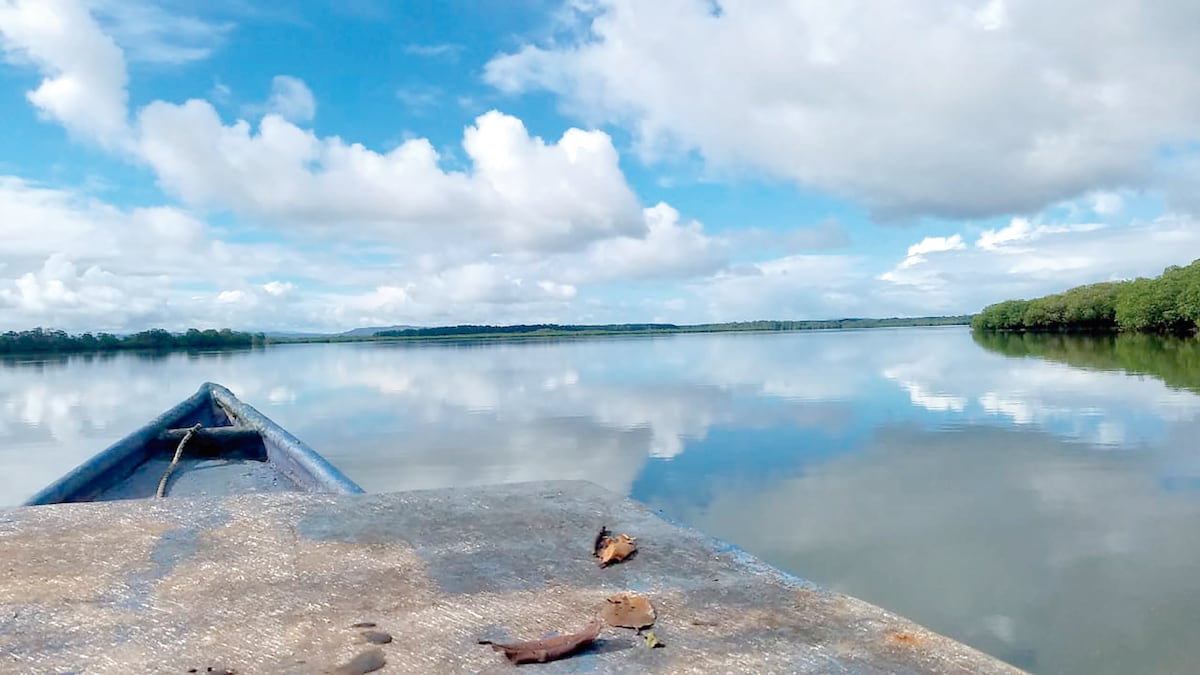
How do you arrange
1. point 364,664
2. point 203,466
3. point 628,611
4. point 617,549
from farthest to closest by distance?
point 203,466 → point 617,549 → point 628,611 → point 364,664

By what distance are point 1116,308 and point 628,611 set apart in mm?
82488

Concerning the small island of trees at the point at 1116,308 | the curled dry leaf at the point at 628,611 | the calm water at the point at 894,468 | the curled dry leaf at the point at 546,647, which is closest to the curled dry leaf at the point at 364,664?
the curled dry leaf at the point at 546,647

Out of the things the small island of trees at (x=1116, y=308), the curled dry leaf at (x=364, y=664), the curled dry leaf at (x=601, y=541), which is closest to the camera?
the curled dry leaf at (x=364, y=664)

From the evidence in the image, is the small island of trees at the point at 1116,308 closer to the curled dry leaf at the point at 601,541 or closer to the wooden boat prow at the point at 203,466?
the wooden boat prow at the point at 203,466

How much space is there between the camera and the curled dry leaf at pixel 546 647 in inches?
65.2

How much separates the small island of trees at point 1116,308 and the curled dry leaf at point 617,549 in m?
65.3

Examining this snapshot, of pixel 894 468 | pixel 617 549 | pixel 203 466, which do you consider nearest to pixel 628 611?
pixel 617 549

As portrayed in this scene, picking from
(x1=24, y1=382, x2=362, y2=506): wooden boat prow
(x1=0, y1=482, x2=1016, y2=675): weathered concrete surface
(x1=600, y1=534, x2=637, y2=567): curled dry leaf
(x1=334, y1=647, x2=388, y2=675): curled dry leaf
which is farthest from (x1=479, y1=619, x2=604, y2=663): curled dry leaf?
(x1=24, y1=382, x2=362, y2=506): wooden boat prow

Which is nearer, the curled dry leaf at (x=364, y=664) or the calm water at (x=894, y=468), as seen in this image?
the curled dry leaf at (x=364, y=664)

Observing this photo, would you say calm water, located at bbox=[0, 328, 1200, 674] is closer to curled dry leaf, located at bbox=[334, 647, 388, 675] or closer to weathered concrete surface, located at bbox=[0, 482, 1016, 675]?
weathered concrete surface, located at bbox=[0, 482, 1016, 675]

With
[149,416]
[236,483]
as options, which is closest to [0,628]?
[236,483]

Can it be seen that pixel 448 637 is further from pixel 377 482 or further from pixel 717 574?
pixel 377 482

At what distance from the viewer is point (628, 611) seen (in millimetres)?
1908

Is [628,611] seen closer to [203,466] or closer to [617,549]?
[617,549]
